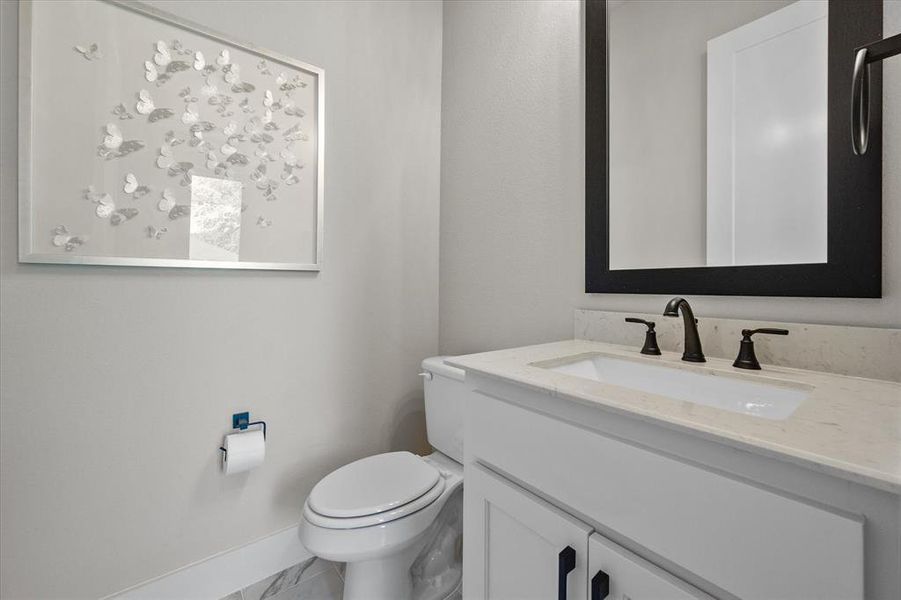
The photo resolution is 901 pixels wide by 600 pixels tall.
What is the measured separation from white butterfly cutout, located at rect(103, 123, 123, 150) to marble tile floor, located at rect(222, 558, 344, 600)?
4.82 ft

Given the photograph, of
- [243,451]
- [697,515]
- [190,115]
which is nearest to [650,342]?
[697,515]

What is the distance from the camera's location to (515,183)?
1.50m

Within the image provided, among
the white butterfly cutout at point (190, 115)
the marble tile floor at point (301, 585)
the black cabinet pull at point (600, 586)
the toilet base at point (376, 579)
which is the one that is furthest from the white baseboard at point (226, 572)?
the white butterfly cutout at point (190, 115)

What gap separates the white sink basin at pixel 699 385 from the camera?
29.4 inches

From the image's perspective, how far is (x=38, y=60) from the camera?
103 centimetres

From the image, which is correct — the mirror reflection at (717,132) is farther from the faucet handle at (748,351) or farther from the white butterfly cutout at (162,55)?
the white butterfly cutout at (162,55)

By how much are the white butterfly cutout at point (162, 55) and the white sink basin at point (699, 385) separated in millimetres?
1441

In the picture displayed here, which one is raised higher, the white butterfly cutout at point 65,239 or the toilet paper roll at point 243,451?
the white butterfly cutout at point 65,239

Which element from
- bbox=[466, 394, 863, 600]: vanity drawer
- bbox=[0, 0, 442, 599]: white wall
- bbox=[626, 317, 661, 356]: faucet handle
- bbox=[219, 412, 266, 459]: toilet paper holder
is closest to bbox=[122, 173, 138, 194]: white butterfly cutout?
bbox=[0, 0, 442, 599]: white wall

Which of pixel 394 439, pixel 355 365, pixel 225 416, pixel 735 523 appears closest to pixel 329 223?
pixel 355 365

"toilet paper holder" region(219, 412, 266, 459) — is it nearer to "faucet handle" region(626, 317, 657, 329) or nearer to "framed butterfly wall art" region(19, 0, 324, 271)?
"framed butterfly wall art" region(19, 0, 324, 271)

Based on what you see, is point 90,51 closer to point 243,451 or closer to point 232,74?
point 232,74

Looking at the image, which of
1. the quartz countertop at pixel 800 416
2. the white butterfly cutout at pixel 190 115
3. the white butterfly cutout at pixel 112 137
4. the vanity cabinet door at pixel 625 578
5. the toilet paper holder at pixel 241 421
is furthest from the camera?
the toilet paper holder at pixel 241 421

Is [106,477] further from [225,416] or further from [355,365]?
[355,365]
